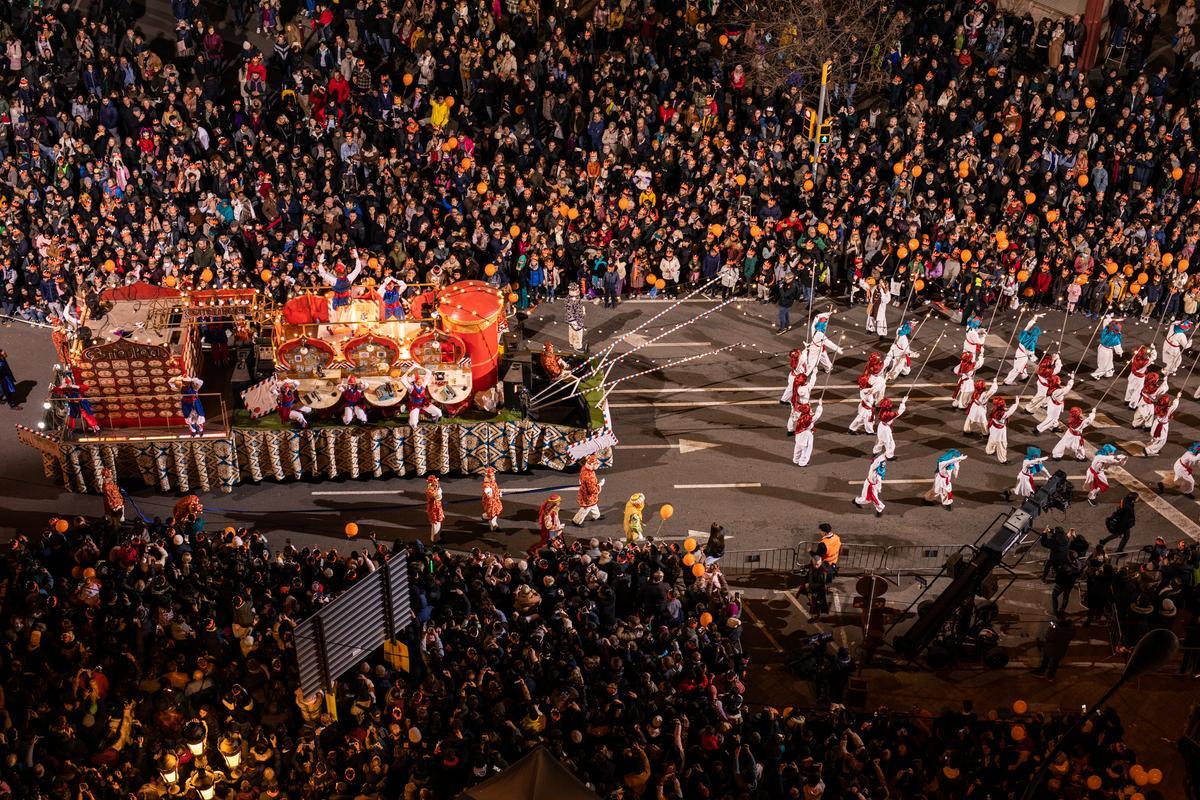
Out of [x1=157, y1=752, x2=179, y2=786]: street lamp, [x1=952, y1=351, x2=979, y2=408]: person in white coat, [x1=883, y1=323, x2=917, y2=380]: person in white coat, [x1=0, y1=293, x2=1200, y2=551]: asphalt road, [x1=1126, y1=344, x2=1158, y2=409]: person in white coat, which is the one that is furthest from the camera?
[x1=883, y1=323, x2=917, y2=380]: person in white coat

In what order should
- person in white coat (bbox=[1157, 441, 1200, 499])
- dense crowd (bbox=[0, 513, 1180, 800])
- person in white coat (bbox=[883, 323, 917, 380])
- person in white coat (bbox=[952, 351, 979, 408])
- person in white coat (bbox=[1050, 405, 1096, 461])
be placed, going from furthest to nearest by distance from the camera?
person in white coat (bbox=[883, 323, 917, 380]) < person in white coat (bbox=[952, 351, 979, 408]) < person in white coat (bbox=[1050, 405, 1096, 461]) < person in white coat (bbox=[1157, 441, 1200, 499]) < dense crowd (bbox=[0, 513, 1180, 800])

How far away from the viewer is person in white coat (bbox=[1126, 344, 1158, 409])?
25.7 metres

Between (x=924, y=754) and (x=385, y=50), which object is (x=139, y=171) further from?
(x=924, y=754)

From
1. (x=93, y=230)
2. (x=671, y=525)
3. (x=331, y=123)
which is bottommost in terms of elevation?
(x=671, y=525)

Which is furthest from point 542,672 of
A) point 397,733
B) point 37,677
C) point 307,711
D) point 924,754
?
point 37,677

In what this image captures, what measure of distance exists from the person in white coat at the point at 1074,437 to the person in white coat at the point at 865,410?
3.69 meters

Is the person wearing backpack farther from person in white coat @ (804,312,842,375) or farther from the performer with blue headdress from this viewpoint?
person in white coat @ (804,312,842,375)

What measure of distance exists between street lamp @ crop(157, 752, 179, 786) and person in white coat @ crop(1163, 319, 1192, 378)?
21.8 m

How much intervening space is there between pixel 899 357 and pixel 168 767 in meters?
17.7

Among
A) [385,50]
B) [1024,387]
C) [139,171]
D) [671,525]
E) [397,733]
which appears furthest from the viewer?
[385,50]

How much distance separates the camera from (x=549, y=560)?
19.2 meters

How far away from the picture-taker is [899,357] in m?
27.2

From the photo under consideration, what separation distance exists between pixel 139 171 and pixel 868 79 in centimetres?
1972

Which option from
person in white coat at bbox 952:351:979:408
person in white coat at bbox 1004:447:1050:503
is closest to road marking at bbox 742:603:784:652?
person in white coat at bbox 1004:447:1050:503
